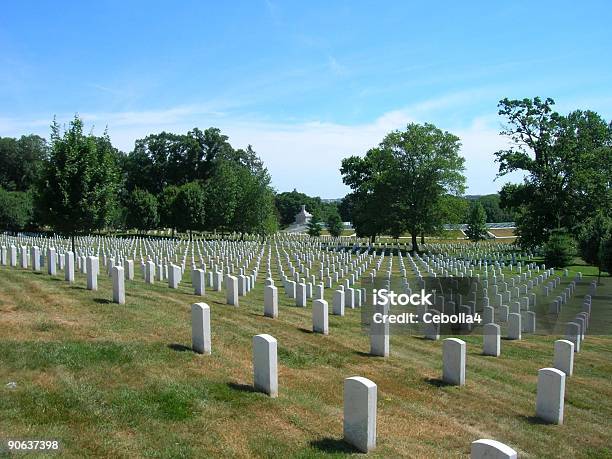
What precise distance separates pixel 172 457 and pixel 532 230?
45.8 m

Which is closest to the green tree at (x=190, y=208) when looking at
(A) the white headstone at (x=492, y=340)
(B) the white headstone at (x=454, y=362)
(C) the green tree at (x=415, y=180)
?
(C) the green tree at (x=415, y=180)

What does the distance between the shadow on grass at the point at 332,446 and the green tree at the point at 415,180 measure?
4731cm

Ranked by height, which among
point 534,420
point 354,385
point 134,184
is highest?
point 134,184

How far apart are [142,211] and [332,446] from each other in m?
62.6

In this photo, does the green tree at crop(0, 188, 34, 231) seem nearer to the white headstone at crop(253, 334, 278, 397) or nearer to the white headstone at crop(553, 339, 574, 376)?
the white headstone at crop(253, 334, 278, 397)

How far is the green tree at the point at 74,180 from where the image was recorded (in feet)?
65.3

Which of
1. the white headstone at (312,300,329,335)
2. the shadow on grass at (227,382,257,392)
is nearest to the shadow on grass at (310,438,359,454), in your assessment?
the shadow on grass at (227,382,257,392)

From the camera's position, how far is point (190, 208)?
61688mm

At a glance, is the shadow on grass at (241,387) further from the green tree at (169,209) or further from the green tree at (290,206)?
the green tree at (290,206)

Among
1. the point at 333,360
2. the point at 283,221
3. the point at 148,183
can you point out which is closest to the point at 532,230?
the point at 333,360

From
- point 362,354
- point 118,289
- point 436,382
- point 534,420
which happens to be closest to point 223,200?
point 118,289

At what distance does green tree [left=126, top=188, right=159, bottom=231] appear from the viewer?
6456 cm

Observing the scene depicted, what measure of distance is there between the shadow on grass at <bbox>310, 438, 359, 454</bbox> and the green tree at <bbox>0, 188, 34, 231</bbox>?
206 ft

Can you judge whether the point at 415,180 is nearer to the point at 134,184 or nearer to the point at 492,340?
the point at 492,340
